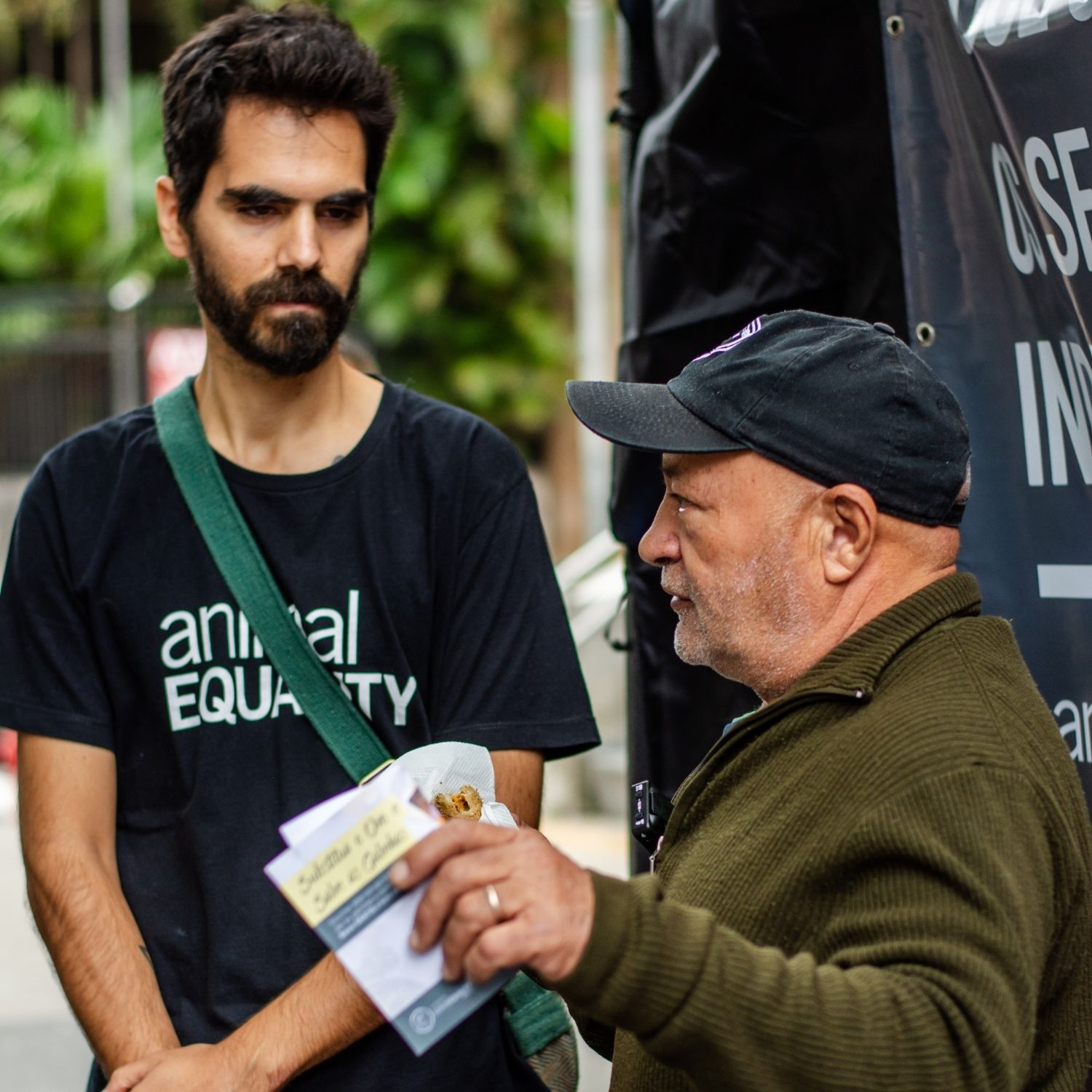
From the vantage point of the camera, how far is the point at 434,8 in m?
14.0

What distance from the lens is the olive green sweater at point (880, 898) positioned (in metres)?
1.44

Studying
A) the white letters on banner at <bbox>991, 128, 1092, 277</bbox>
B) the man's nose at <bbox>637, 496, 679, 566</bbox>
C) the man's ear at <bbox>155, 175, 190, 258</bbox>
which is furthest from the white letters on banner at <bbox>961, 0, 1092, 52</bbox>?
the man's ear at <bbox>155, 175, 190, 258</bbox>

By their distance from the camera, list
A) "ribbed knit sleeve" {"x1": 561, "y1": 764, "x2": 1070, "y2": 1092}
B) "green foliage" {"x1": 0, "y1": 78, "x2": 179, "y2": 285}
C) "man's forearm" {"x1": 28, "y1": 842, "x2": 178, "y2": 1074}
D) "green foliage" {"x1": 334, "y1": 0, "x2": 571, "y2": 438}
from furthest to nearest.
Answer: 1. "green foliage" {"x1": 0, "y1": 78, "x2": 179, "y2": 285}
2. "green foliage" {"x1": 334, "y1": 0, "x2": 571, "y2": 438}
3. "man's forearm" {"x1": 28, "y1": 842, "x2": 178, "y2": 1074}
4. "ribbed knit sleeve" {"x1": 561, "y1": 764, "x2": 1070, "y2": 1092}

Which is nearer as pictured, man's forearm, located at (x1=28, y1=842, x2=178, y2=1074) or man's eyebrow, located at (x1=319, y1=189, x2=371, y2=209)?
man's forearm, located at (x1=28, y1=842, x2=178, y2=1074)

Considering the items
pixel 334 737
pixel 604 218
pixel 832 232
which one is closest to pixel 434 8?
pixel 604 218

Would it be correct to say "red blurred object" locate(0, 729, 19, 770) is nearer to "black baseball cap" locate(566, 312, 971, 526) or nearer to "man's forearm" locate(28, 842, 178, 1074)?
"man's forearm" locate(28, 842, 178, 1074)

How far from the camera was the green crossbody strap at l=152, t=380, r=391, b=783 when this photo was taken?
2.31 meters

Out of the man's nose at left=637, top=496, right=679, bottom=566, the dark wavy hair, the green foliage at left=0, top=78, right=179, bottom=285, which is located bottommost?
the man's nose at left=637, top=496, right=679, bottom=566

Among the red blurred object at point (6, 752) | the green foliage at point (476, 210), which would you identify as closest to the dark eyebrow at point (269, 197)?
the red blurred object at point (6, 752)

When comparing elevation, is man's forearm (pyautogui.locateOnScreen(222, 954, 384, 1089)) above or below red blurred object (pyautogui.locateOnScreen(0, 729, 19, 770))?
above

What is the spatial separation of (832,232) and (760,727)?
1.47 meters

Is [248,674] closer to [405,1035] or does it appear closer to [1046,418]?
[405,1035]

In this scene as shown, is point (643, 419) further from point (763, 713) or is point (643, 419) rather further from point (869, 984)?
point (869, 984)

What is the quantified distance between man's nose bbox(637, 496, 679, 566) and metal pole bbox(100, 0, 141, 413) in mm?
14564
